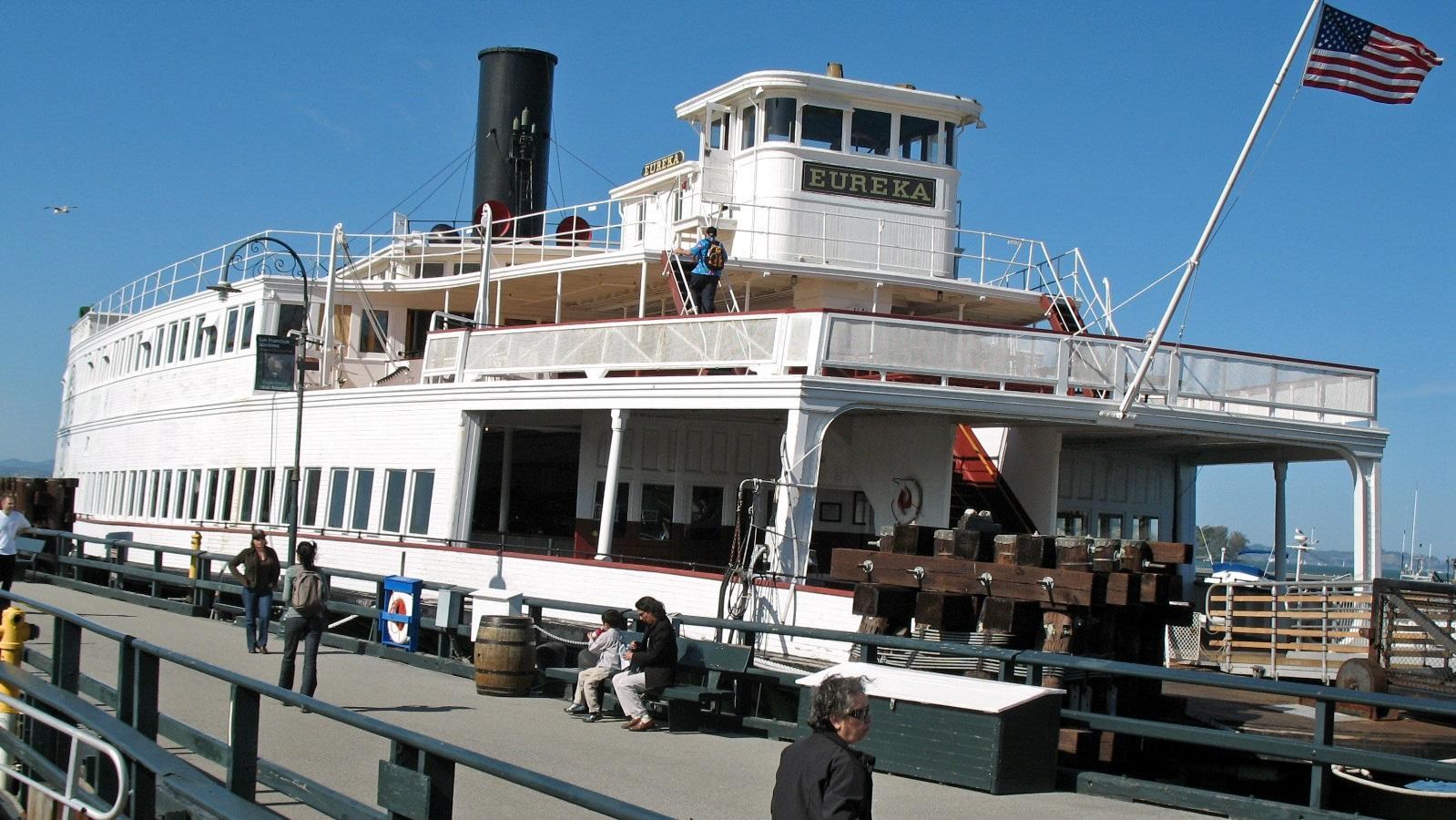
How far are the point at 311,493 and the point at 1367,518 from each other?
56.2 feet

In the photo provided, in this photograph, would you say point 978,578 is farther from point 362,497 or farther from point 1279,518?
point 362,497

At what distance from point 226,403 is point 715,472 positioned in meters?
11.9

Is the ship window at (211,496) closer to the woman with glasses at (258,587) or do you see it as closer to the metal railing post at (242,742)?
the woman with glasses at (258,587)

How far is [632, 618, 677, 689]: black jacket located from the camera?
40.2 feet

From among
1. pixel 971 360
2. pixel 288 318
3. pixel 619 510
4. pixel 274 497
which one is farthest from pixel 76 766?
pixel 288 318

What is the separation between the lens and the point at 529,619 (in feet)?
47.1

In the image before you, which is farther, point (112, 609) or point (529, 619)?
point (112, 609)

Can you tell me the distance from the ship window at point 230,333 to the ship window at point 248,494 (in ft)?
9.47

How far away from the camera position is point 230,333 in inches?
1152

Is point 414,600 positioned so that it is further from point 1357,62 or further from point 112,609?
point 1357,62

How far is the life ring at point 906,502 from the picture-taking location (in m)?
18.2

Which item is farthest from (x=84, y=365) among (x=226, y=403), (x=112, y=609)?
(x=112, y=609)

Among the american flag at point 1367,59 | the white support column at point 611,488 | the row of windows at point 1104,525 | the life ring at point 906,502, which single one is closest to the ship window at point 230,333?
the white support column at point 611,488

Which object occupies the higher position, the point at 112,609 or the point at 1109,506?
the point at 1109,506
